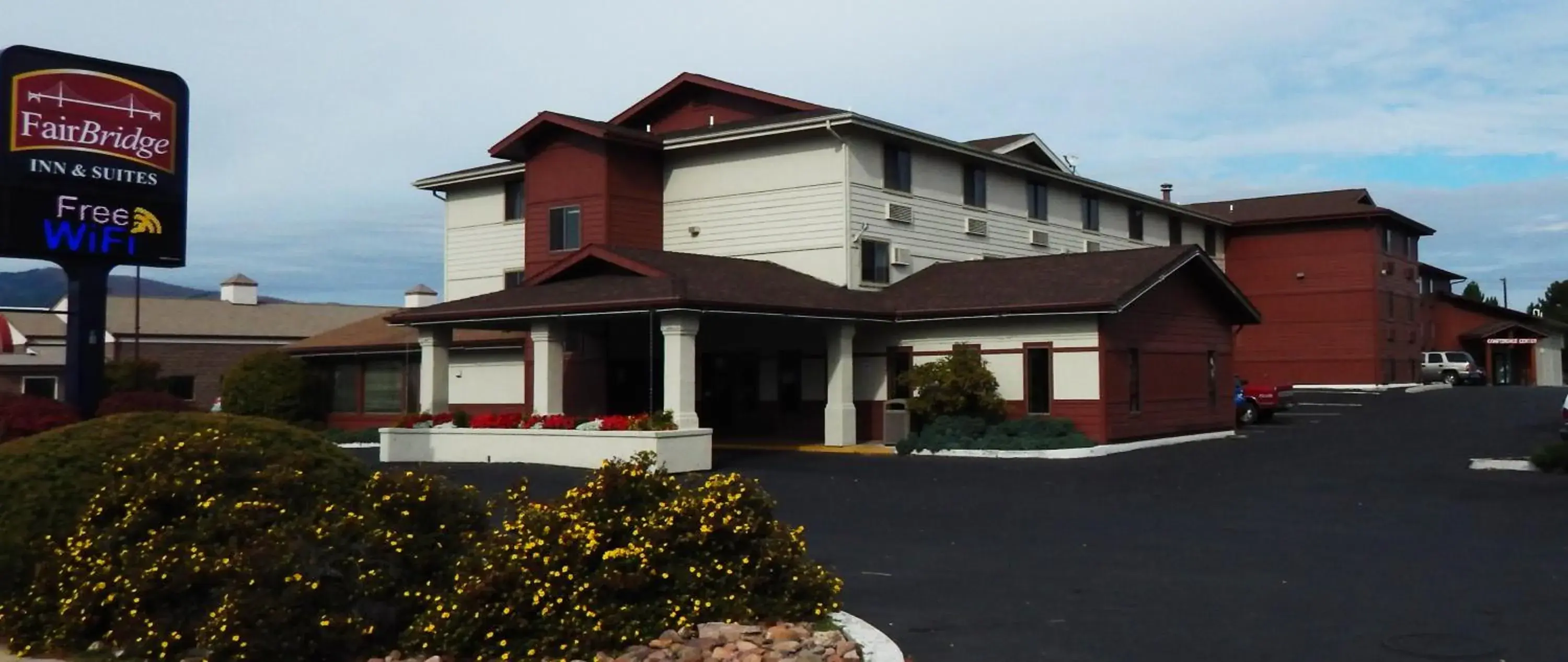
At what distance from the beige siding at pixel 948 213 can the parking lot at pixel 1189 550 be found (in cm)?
679

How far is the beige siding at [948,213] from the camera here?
30.0 metres

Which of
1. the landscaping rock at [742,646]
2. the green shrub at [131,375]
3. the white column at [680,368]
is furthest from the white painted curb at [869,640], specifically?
the green shrub at [131,375]

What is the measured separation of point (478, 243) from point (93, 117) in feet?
56.1

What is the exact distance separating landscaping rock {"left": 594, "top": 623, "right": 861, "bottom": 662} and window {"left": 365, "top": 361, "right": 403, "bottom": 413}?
31738 mm

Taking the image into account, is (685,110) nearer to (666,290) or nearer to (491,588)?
(666,290)

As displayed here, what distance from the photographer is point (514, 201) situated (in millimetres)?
36312

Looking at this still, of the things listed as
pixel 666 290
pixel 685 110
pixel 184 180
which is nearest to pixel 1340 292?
pixel 685 110

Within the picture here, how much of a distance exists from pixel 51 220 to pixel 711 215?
15.1 metres

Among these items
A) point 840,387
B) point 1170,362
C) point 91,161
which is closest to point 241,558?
point 91,161

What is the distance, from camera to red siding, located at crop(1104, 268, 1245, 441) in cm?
2705

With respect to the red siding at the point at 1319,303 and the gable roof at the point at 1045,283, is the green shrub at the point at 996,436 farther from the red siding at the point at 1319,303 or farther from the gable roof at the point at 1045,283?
the red siding at the point at 1319,303

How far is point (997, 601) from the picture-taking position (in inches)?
407

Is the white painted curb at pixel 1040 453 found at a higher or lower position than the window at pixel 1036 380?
lower

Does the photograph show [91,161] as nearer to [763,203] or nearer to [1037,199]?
[763,203]
